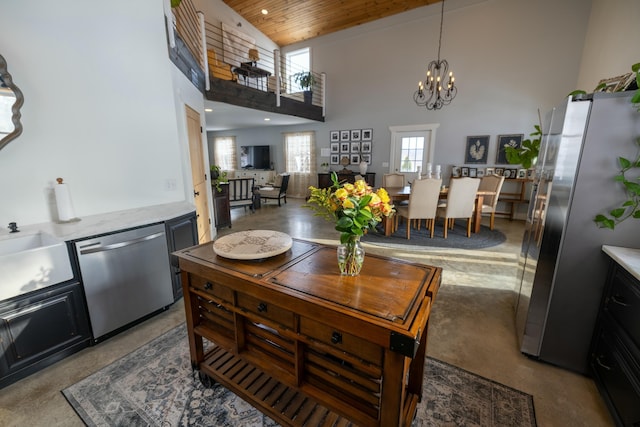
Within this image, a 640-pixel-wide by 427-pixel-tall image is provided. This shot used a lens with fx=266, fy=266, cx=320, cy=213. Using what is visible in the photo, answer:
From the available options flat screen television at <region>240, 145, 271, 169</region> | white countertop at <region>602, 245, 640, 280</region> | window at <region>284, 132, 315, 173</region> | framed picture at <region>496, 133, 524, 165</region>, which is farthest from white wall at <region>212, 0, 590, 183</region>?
white countertop at <region>602, 245, 640, 280</region>

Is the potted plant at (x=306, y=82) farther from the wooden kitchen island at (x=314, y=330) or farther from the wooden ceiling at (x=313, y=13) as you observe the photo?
the wooden kitchen island at (x=314, y=330)

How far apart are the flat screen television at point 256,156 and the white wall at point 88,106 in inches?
241

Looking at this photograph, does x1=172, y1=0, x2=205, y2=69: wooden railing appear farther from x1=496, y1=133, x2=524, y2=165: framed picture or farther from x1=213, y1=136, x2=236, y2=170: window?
x1=496, y1=133, x2=524, y2=165: framed picture

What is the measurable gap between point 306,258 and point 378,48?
22.6 ft

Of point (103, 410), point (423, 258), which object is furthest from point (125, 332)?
point (423, 258)

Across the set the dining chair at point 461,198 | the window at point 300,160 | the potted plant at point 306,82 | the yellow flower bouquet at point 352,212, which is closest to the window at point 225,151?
the window at point 300,160

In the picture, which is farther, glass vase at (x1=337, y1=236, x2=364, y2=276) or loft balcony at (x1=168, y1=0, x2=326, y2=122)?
loft balcony at (x1=168, y1=0, x2=326, y2=122)

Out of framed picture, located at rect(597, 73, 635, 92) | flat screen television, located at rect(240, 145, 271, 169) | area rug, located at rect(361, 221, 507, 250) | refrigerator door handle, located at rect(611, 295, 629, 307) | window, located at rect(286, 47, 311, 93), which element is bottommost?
area rug, located at rect(361, 221, 507, 250)

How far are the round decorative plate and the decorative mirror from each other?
1.65 metres

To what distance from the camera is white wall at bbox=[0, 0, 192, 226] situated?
1.87 metres

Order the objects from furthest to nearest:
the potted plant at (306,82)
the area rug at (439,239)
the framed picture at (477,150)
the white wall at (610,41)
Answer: the potted plant at (306,82) → the framed picture at (477,150) → the area rug at (439,239) → the white wall at (610,41)

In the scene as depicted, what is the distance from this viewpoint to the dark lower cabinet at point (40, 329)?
155cm

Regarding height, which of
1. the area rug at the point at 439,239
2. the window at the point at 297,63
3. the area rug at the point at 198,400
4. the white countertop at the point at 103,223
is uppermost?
the window at the point at 297,63

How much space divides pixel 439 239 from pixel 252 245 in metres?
3.67
